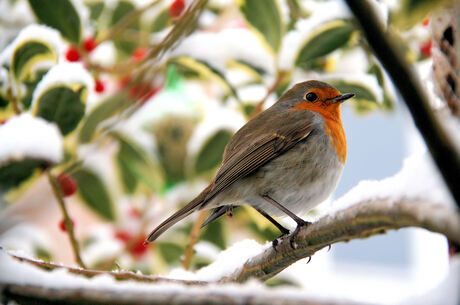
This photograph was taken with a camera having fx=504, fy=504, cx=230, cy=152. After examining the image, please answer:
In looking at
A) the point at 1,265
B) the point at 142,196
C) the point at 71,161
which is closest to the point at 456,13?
the point at 1,265

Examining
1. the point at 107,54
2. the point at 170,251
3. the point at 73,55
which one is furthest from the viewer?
the point at 107,54

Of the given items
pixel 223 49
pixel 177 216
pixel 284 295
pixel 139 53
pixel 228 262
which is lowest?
pixel 284 295

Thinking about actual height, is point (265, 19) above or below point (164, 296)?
above

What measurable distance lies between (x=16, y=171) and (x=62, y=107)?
0.17 meters

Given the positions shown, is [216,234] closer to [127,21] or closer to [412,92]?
[127,21]

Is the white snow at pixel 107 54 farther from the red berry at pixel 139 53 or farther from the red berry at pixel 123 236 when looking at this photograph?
the red berry at pixel 123 236

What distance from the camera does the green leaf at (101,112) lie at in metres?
1.29

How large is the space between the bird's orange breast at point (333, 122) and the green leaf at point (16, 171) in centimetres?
63

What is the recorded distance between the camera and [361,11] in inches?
12.2

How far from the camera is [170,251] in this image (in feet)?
5.09

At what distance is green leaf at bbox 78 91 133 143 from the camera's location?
1.29m

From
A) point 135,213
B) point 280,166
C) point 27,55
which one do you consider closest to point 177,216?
point 280,166

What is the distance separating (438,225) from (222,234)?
1234mm

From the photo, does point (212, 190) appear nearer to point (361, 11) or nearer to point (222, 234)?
point (222, 234)
